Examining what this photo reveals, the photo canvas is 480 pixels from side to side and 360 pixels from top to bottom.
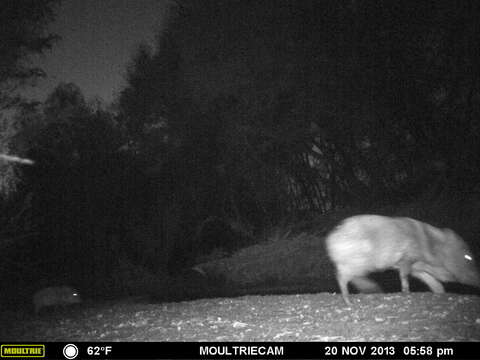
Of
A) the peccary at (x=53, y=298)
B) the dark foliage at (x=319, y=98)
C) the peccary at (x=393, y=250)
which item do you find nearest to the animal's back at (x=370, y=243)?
the peccary at (x=393, y=250)

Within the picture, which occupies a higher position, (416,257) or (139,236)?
(139,236)

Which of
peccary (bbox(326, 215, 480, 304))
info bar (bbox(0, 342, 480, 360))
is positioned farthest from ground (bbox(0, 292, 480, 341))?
peccary (bbox(326, 215, 480, 304))

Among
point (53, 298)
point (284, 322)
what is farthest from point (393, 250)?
point (53, 298)

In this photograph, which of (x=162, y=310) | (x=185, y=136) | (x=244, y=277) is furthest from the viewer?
(x=185, y=136)

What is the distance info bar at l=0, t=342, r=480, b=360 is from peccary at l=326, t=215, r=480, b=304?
2.01 m

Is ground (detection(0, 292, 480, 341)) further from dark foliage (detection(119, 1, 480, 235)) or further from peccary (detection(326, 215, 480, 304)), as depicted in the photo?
dark foliage (detection(119, 1, 480, 235))

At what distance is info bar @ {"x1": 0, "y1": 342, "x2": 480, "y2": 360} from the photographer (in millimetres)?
3865

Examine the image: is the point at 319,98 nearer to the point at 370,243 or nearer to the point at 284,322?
the point at 370,243

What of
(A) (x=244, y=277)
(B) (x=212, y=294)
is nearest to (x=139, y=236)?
(A) (x=244, y=277)

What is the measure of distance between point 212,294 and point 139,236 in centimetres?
904

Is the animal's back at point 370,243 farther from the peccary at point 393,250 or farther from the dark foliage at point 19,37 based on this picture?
the dark foliage at point 19,37

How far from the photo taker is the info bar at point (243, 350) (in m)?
3.87

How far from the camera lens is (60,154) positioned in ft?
64.0

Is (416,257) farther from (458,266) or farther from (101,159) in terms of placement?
(101,159)
